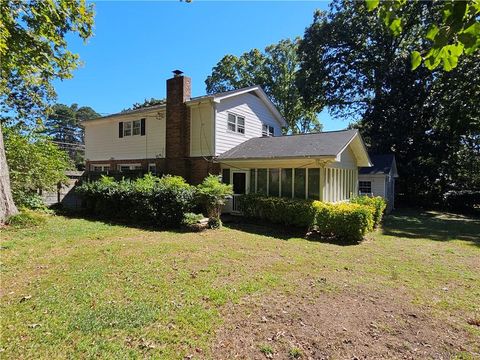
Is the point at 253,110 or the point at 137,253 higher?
the point at 253,110

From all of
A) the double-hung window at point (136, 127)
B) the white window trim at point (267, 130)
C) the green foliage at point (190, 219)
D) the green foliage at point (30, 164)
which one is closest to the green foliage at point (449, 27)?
the green foliage at point (190, 219)

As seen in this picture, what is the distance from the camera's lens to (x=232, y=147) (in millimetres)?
16312

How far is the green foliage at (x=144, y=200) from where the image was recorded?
36.8 feet

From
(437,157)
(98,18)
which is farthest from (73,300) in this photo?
(437,157)

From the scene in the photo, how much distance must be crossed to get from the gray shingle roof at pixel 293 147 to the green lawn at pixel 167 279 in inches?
153

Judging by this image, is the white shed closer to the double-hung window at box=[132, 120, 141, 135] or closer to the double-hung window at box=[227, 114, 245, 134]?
the double-hung window at box=[227, 114, 245, 134]

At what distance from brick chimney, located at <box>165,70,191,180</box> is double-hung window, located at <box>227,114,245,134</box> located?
7.64 ft

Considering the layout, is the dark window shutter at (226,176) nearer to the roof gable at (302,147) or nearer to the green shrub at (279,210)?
the roof gable at (302,147)

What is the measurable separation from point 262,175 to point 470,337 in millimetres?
10632

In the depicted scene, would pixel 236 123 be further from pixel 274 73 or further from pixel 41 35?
pixel 274 73

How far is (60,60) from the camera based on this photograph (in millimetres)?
11820

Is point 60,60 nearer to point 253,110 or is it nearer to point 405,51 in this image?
point 253,110

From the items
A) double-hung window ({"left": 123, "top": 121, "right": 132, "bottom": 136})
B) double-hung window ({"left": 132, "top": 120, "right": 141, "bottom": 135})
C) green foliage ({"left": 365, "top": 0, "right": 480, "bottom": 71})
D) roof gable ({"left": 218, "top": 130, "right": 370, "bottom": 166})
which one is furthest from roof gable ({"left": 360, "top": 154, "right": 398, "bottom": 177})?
green foliage ({"left": 365, "top": 0, "right": 480, "bottom": 71})

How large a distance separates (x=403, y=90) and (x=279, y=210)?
21072 millimetres
